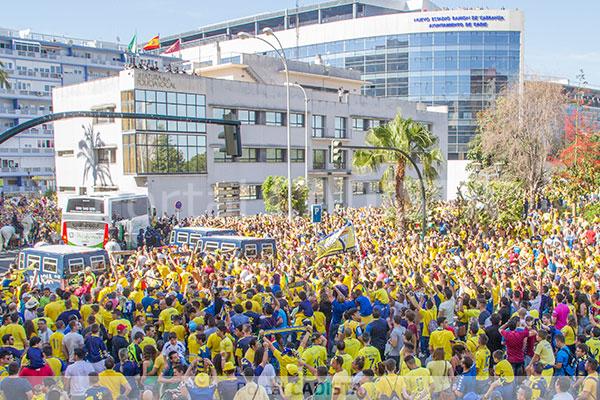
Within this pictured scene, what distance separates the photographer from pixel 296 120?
46000 mm

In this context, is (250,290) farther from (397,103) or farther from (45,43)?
(45,43)

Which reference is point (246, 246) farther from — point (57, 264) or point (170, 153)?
point (170, 153)

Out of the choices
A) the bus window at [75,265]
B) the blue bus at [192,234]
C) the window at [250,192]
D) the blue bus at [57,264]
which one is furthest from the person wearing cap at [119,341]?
the window at [250,192]

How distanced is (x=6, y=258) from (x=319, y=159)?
83.1ft

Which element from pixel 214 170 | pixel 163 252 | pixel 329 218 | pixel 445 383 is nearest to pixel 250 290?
pixel 445 383

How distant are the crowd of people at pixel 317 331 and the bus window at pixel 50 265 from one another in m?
1.03

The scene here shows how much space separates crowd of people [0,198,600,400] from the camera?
7.60 meters

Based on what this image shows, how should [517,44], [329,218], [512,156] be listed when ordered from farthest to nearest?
[517,44]
[512,156]
[329,218]

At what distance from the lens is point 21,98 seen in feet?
228

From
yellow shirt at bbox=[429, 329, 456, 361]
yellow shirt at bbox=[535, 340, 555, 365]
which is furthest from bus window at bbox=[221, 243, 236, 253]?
yellow shirt at bbox=[535, 340, 555, 365]

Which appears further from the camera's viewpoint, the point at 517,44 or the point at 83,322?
the point at 517,44

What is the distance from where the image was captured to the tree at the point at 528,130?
120 feet

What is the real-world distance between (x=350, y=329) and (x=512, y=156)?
33045 mm

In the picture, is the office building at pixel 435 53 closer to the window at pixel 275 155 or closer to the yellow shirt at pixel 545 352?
the window at pixel 275 155
